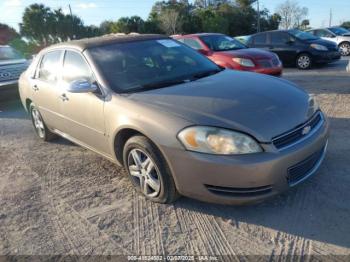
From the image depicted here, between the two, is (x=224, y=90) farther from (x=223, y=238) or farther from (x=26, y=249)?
(x=26, y=249)

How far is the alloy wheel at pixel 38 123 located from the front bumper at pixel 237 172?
10.6ft

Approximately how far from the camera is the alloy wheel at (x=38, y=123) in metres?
5.59

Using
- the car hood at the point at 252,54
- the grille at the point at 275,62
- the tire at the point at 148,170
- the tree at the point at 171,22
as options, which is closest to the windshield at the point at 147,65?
the tire at the point at 148,170

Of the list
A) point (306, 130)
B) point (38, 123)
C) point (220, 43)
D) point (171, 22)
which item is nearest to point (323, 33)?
point (220, 43)

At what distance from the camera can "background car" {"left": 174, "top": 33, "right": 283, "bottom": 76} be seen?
26.2ft

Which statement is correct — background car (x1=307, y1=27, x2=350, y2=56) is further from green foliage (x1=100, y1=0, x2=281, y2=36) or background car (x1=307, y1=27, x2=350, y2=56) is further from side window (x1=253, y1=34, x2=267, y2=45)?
green foliage (x1=100, y1=0, x2=281, y2=36)

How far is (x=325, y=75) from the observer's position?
389 inches

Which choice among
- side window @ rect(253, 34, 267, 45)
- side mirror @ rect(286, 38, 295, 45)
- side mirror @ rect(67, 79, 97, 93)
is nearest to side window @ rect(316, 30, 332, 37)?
side window @ rect(253, 34, 267, 45)

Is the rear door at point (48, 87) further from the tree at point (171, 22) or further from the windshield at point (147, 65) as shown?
the tree at point (171, 22)

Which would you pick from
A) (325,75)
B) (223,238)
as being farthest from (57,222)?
(325,75)

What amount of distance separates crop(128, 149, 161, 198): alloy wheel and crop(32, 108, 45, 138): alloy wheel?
8.29ft

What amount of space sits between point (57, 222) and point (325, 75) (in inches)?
343

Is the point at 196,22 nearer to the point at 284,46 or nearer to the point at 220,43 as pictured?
the point at 284,46

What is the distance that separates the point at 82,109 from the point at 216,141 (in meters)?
1.84
